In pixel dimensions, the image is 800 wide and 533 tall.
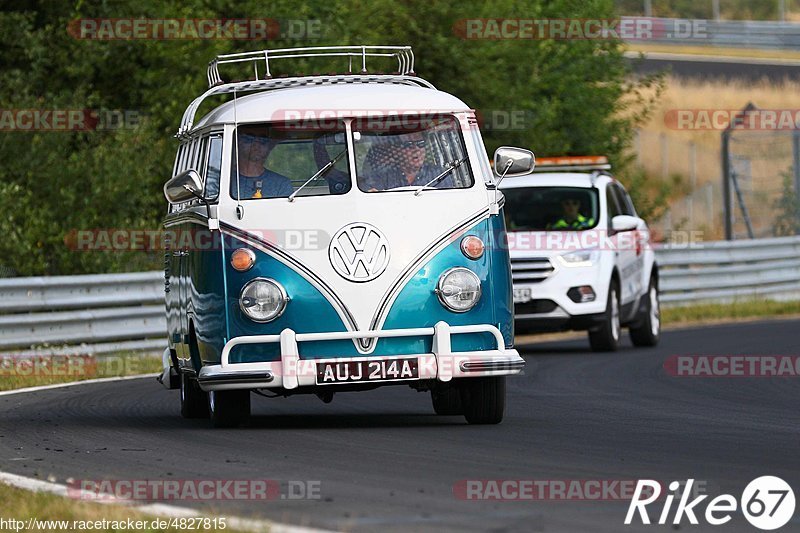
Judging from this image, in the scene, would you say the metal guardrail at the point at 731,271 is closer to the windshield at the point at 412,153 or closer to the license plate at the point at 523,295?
the license plate at the point at 523,295

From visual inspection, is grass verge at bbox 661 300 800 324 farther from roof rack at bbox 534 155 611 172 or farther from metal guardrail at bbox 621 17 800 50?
metal guardrail at bbox 621 17 800 50

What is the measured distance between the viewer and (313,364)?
10836mm

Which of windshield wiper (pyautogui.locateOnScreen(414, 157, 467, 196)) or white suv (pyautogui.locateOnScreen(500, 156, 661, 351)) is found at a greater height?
windshield wiper (pyautogui.locateOnScreen(414, 157, 467, 196))

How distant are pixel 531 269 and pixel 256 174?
27.7 feet

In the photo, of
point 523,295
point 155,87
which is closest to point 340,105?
point 523,295

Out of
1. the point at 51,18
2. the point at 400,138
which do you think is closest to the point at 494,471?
the point at 400,138

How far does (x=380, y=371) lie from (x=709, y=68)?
46158mm

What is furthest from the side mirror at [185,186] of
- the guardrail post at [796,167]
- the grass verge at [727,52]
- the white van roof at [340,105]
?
the grass verge at [727,52]

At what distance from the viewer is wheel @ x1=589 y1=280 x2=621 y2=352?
1958 centimetres

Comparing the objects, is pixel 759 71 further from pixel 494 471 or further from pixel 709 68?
pixel 494 471

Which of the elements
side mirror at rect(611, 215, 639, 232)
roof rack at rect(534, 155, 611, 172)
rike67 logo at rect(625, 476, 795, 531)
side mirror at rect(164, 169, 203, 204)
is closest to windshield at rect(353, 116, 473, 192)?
side mirror at rect(164, 169, 203, 204)

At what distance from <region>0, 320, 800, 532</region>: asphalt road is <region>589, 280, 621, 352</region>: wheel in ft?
11.8

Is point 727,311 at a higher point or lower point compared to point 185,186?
lower

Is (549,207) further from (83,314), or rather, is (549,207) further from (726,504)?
(726,504)
